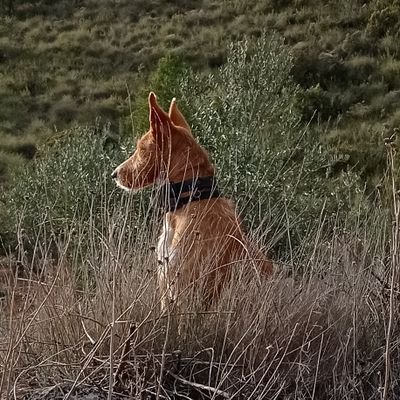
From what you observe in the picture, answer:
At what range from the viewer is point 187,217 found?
155 inches

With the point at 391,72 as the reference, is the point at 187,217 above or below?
above

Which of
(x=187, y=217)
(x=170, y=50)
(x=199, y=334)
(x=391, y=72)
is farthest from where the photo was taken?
(x=391, y=72)

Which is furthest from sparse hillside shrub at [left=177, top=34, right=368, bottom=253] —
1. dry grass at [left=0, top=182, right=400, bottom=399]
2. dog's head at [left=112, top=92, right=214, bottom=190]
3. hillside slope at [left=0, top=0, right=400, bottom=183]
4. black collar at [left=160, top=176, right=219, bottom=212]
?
hillside slope at [left=0, top=0, right=400, bottom=183]

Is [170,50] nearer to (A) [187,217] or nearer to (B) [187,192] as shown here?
(B) [187,192]

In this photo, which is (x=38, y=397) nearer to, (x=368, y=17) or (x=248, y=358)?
(x=248, y=358)

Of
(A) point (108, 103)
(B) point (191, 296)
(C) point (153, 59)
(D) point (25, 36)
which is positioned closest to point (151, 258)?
(B) point (191, 296)

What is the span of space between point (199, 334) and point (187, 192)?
37.2 inches

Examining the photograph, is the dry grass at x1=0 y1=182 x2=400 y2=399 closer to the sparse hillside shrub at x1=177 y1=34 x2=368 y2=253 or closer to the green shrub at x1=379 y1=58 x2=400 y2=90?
the sparse hillside shrub at x1=177 y1=34 x2=368 y2=253

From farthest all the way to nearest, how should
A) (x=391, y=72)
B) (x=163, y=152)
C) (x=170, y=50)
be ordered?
(x=391, y=72) < (x=170, y=50) < (x=163, y=152)

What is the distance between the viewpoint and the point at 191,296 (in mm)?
3406

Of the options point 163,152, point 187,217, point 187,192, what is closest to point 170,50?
point 163,152

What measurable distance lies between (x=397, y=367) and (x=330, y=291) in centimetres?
38

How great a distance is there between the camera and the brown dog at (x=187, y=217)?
3535 mm

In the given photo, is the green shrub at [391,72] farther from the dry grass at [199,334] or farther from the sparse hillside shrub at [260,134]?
the dry grass at [199,334]
